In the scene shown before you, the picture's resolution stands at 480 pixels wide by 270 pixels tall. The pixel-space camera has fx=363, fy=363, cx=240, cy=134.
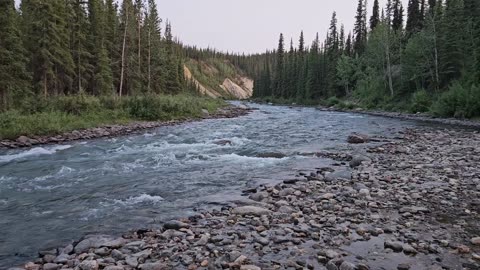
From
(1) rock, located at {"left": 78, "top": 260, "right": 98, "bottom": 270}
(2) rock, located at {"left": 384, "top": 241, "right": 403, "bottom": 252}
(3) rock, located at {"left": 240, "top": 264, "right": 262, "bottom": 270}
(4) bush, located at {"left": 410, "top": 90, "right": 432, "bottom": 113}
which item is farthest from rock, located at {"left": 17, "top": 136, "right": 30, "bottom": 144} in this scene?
(4) bush, located at {"left": 410, "top": 90, "right": 432, "bottom": 113}

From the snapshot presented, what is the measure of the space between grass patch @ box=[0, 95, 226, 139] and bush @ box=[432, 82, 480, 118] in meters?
24.3

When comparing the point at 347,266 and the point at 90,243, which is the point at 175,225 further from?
the point at 347,266

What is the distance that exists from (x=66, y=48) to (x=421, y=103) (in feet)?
128

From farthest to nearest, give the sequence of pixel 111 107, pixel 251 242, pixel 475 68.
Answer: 1. pixel 475 68
2. pixel 111 107
3. pixel 251 242

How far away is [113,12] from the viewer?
51031 mm

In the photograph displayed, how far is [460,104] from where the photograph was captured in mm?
32531

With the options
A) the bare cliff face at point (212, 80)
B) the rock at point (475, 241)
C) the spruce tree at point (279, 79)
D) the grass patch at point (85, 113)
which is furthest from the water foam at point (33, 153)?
the bare cliff face at point (212, 80)

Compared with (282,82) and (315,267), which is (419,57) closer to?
(315,267)

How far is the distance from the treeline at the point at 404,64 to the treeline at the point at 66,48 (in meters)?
31.4

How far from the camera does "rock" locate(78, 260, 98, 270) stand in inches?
207

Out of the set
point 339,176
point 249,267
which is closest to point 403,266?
point 249,267

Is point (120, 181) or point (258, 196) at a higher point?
point (258, 196)

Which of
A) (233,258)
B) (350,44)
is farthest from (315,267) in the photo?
(350,44)

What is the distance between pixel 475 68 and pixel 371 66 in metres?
33.0
